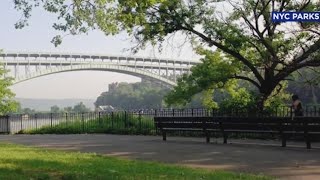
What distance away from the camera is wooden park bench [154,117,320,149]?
1148cm

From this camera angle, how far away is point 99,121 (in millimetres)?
23484

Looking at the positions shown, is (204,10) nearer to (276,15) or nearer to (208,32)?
(208,32)

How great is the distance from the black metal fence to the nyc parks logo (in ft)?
9.84

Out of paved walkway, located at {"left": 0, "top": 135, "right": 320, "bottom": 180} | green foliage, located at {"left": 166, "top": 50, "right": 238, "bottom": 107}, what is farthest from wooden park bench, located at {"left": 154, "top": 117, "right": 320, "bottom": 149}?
green foliage, located at {"left": 166, "top": 50, "right": 238, "bottom": 107}

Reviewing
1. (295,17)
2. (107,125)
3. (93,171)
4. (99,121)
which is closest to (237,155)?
(93,171)

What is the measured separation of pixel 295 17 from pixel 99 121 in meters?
10.7

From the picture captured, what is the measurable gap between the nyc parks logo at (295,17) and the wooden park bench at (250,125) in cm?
527

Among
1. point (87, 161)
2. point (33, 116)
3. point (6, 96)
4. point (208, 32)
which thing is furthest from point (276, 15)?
point (6, 96)

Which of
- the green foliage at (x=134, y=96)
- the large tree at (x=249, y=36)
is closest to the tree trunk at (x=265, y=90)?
the large tree at (x=249, y=36)

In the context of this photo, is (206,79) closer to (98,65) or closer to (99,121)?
(99,121)

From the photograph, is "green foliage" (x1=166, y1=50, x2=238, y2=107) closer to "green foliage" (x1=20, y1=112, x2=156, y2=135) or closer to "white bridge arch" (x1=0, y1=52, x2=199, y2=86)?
"green foliage" (x1=20, y1=112, x2=156, y2=135)

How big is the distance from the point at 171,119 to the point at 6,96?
1966 centimetres

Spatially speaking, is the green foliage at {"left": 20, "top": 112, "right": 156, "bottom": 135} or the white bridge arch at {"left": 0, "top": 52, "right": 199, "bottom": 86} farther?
the white bridge arch at {"left": 0, "top": 52, "right": 199, "bottom": 86}

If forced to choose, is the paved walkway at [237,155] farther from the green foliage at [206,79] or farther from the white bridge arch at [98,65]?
the white bridge arch at [98,65]
